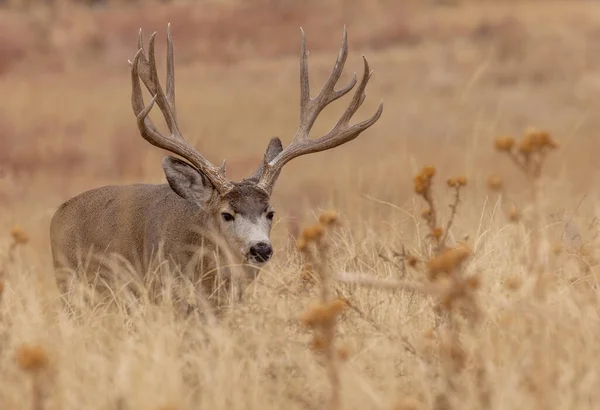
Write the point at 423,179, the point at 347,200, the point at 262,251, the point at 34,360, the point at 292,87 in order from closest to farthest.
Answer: the point at 34,360 < the point at 423,179 < the point at 262,251 < the point at 347,200 < the point at 292,87

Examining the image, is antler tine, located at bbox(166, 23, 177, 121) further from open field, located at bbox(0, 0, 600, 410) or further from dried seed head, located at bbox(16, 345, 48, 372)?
dried seed head, located at bbox(16, 345, 48, 372)

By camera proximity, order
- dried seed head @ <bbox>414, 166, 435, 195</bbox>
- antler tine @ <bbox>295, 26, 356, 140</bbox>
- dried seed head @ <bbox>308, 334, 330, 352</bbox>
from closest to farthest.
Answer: dried seed head @ <bbox>308, 334, 330, 352</bbox>, dried seed head @ <bbox>414, 166, 435, 195</bbox>, antler tine @ <bbox>295, 26, 356, 140</bbox>

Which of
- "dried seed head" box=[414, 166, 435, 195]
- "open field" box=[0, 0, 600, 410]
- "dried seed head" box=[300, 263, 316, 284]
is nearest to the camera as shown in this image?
"open field" box=[0, 0, 600, 410]

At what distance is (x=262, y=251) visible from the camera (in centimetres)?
663

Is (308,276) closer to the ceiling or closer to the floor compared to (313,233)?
closer to the floor

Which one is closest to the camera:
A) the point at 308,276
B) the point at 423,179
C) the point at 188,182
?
the point at 423,179

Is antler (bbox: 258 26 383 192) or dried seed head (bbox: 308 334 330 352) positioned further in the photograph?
antler (bbox: 258 26 383 192)

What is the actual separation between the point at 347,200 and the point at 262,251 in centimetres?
359

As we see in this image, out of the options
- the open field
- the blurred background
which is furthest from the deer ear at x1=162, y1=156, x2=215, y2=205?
the blurred background

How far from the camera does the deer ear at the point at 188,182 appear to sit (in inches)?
283

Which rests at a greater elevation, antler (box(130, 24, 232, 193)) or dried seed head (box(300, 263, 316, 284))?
antler (box(130, 24, 232, 193))

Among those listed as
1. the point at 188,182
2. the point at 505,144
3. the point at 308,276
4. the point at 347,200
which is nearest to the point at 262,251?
the point at 308,276

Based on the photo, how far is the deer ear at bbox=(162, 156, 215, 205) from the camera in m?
7.19

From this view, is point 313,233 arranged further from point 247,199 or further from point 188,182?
point 188,182
